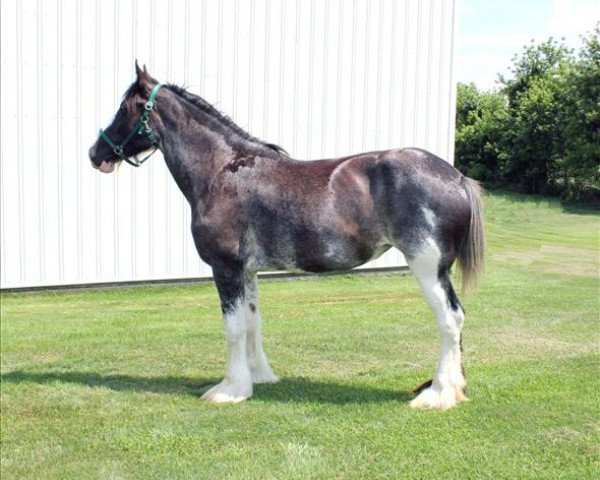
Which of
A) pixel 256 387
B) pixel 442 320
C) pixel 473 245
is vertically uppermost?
pixel 473 245

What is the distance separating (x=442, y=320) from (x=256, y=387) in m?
1.80

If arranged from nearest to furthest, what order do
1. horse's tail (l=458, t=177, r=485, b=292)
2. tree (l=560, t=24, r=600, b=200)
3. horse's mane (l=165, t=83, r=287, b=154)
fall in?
horse's tail (l=458, t=177, r=485, b=292) < horse's mane (l=165, t=83, r=287, b=154) < tree (l=560, t=24, r=600, b=200)

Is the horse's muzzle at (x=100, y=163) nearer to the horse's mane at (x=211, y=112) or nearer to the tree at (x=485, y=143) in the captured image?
the horse's mane at (x=211, y=112)

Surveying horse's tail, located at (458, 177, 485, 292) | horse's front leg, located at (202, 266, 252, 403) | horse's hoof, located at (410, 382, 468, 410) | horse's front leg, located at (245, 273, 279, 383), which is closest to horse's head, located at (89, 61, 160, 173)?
horse's front leg, located at (202, 266, 252, 403)

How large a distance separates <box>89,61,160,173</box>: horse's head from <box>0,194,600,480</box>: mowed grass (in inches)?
80.6

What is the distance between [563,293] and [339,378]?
5.64 meters

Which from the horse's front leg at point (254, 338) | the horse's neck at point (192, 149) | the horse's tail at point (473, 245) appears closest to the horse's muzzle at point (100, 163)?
the horse's neck at point (192, 149)

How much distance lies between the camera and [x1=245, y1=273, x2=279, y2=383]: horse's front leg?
6.05m

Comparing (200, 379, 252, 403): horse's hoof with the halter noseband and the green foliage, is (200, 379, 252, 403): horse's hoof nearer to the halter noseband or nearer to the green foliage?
the halter noseband

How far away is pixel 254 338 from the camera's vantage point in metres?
6.17

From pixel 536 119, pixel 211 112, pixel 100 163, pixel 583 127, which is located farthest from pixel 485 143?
pixel 100 163

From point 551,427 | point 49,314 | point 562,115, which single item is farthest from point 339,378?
point 49,314

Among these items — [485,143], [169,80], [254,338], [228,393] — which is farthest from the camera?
[169,80]

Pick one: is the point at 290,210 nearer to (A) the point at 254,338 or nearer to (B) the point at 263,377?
(A) the point at 254,338
